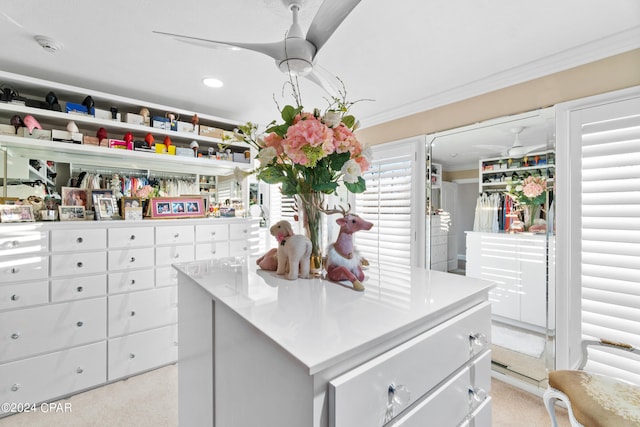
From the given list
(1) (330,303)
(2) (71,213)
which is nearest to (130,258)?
(2) (71,213)

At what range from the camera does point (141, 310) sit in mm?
2547

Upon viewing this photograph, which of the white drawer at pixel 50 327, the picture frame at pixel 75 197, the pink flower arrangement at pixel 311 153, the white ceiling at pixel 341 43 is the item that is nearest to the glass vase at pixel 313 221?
the pink flower arrangement at pixel 311 153

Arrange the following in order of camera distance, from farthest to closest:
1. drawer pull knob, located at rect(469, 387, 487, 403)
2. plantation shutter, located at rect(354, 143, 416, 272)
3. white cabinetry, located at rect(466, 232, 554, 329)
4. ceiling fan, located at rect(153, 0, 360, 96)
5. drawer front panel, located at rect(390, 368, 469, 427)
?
plantation shutter, located at rect(354, 143, 416, 272)
white cabinetry, located at rect(466, 232, 554, 329)
ceiling fan, located at rect(153, 0, 360, 96)
drawer pull knob, located at rect(469, 387, 487, 403)
drawer front panel, located at rect(390, 368, 469, 427)

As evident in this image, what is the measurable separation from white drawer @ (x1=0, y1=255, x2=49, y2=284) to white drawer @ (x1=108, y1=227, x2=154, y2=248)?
42 centimetres

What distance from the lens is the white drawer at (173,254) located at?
8.66 feet

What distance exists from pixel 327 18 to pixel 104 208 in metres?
2.41

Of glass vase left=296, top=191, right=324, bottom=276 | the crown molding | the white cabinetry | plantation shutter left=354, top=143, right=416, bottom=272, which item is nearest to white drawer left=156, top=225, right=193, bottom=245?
plantation shutter left=354, top=143, right=416, bottom=272

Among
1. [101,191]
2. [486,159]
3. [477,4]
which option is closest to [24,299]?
[101,191]

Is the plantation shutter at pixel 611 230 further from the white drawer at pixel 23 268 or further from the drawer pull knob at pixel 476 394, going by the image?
the white drawer at pixel 23 268

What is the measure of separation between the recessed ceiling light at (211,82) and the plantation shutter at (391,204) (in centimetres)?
180

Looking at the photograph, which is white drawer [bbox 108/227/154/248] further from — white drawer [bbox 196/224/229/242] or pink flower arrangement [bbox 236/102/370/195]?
pink flower arrangement [bbox 236/102/370/195]

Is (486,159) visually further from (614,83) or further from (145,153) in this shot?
(145,153)

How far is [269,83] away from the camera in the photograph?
253 cm

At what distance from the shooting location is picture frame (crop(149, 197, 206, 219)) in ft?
8.94
